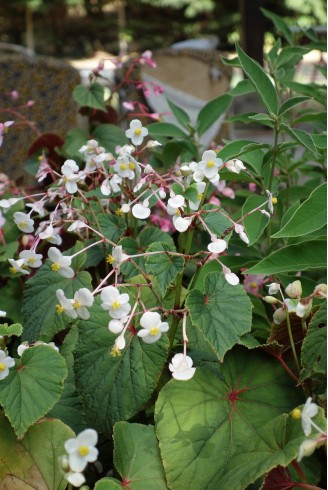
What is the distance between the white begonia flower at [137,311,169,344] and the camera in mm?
686

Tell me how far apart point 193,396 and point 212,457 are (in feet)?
0.22

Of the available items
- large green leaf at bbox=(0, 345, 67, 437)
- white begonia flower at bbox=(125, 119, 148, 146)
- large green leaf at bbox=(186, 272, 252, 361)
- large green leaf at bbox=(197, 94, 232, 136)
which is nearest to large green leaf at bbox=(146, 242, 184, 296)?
large green leaf at bbox=(186, 272, 252, 361)

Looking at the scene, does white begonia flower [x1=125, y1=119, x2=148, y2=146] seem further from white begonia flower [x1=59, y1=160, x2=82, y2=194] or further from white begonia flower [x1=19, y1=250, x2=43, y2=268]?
white begonia flower [x1=19, y1=250, x2=43, y2=268]

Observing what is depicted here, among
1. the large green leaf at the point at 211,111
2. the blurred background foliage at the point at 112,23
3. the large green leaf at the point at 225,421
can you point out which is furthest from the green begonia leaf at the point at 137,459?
the blurred background foliage at the point at 112,23

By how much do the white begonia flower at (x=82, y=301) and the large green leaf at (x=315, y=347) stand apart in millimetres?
Answer: 227

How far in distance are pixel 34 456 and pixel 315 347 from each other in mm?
315

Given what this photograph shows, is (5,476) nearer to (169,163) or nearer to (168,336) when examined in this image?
(168,336)

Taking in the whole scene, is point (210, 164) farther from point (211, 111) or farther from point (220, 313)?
point (211, 111)

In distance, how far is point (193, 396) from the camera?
765 millimetres

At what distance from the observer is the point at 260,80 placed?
0.94 metres

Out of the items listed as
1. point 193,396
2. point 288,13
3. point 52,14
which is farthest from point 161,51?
point 52,14

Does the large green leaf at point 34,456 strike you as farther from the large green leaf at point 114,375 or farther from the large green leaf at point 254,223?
the large green leaf at point 254,223

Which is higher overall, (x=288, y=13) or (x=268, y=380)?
(x=268, y=380)

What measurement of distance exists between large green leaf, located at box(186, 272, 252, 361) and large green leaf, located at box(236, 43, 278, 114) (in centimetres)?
30
